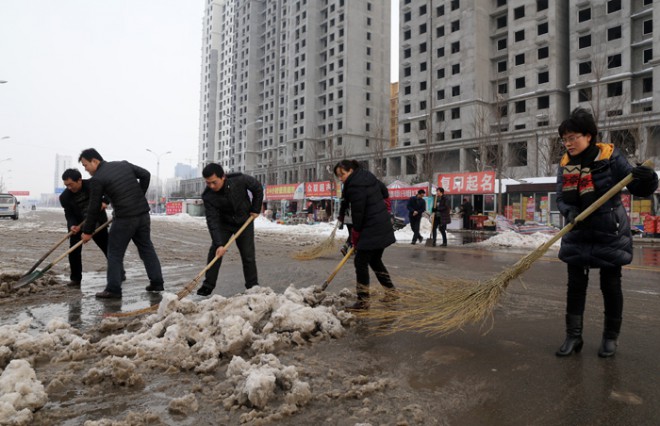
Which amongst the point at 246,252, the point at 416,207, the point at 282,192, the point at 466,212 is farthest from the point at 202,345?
the point at 282,192

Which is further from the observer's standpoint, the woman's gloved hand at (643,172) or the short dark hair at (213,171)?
the short dark hair at (213,171)

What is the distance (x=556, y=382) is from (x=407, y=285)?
1667mm

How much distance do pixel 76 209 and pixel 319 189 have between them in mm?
29115

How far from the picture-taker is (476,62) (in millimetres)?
50719

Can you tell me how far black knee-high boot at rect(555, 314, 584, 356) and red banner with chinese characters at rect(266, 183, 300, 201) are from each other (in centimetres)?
3476

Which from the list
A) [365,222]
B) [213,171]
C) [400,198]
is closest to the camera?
[365,222]

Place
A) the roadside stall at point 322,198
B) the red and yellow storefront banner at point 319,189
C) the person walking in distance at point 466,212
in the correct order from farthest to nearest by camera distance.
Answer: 1. the red and yellow storefront banner at point 319,189
2. the roadside stall at point 322,198
3. the person walking in distance at point 466,212

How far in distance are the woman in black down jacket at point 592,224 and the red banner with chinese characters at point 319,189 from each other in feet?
98.9

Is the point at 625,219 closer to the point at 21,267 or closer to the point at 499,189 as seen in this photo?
the point at 21,267

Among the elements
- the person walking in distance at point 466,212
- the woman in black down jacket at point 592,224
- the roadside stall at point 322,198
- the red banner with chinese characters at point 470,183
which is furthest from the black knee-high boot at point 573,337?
the roadside stall at point 322,198

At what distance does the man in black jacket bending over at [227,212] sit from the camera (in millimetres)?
5336

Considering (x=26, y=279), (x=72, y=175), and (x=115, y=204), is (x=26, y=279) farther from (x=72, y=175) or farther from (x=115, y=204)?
(x=115, y=204)

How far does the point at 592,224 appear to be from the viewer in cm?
301

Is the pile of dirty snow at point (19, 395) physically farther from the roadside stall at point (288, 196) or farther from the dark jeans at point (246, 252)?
the roadside stall at point (288, 196)
